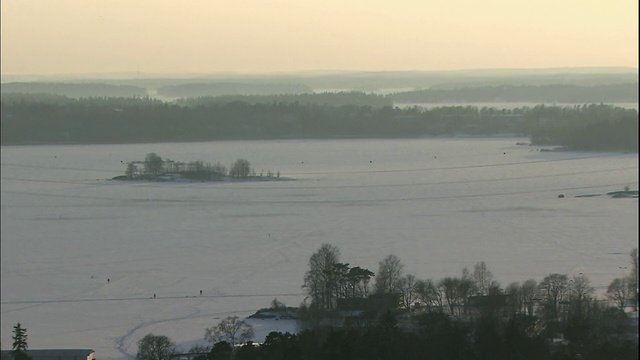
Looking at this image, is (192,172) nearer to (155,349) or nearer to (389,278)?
(389,278)

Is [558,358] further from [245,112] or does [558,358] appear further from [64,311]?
[245,112]

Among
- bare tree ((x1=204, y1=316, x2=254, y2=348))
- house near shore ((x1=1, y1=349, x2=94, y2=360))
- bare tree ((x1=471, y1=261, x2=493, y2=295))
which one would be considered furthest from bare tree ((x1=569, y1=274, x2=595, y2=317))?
house near shore ((x1=1, y1=349, x2=94, y2=360))

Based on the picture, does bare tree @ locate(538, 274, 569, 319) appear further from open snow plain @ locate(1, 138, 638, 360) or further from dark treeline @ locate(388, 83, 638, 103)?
dark treeline @ locate(388, 83, 638, 103)

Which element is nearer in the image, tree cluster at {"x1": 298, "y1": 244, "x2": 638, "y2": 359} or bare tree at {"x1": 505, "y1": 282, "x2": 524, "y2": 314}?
tree cluster at {"x1": 298, "y1": 244, "x2": 638, "y2": 359}

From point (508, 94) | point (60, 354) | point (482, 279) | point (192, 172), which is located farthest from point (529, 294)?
point (508, 94)

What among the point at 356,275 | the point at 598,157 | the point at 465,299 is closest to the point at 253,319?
the point at 356,275

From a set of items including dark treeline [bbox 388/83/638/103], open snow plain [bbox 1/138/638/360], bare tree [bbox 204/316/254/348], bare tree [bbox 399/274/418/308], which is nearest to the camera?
bare tree [bbox 204/316/254/348]
